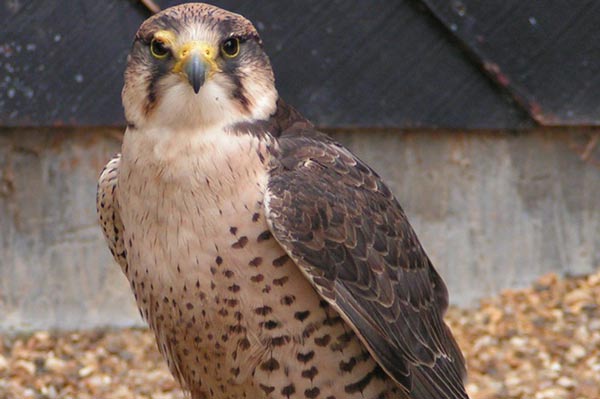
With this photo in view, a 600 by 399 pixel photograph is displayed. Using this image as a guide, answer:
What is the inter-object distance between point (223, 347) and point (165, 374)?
1679 mm

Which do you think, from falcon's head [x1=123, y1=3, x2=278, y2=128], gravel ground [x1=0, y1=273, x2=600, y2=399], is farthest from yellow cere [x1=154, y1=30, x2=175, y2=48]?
gravel ground [x1=0, y1=273, x2=600, y2=399]

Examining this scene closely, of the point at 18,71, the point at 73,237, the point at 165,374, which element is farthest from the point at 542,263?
the point at 18,71

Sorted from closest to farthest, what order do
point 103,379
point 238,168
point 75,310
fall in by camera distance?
point 238,168 → point 103,379 → point 75,310

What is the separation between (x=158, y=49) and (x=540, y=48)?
2352 millimetres

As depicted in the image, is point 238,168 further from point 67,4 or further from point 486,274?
point 486,274

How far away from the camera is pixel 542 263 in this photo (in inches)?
215

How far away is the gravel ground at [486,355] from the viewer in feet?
16.1

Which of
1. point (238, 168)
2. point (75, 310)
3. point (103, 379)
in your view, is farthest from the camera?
point (75, 310)

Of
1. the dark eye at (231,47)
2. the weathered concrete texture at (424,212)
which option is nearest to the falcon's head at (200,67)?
the dark eye at (231,47)

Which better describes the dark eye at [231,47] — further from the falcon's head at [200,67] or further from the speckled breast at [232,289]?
the speckled breast at [232,289]

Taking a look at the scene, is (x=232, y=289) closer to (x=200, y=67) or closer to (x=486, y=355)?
(x=200, y=67)

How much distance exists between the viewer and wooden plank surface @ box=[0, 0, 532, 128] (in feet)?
16.5

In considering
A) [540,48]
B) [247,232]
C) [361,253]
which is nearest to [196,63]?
[247,232]

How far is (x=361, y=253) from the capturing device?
3518mm
